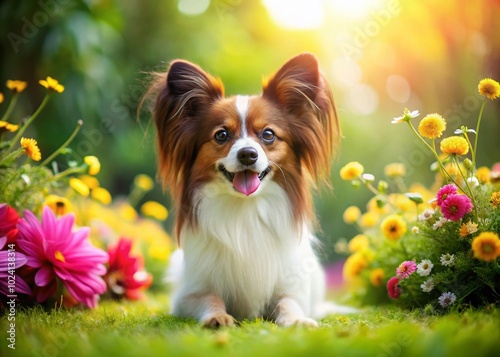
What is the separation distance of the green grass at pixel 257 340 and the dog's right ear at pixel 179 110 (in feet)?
3.40

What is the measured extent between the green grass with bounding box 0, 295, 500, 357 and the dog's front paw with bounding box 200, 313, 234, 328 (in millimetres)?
75

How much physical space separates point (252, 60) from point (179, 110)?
622 centimetres

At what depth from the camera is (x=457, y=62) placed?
5684 mm

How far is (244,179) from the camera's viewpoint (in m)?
2.79

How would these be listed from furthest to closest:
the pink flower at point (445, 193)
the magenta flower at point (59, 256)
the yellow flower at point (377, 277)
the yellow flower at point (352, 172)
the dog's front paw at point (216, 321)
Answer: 1. the yellow flower at point (377, 277)
2. the yellow flower at point (352, 172)
3. the magenta flower at point (59, 256)
4. the pink flower at point (445, 193)
5. the dog's front paw at point (216, 321)

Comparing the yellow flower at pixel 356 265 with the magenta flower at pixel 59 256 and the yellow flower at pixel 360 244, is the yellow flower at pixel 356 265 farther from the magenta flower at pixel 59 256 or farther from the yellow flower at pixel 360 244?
the magenta flower at pixel 59 256

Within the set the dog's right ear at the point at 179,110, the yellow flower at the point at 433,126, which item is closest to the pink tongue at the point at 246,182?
the dog's right ear at the point at 179,110

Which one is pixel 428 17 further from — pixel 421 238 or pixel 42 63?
pixel 42 63

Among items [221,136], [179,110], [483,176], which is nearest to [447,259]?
[483,176]

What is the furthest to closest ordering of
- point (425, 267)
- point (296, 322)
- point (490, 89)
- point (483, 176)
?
point (483, 176) < point (425, 267) < point (490, 89) < point (296, 322)

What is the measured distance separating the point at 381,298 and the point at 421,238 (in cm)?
75

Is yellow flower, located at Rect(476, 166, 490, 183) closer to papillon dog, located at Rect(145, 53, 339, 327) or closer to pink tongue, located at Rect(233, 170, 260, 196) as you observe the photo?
papillon dog, located at Rect(145, 53, 339, 327)

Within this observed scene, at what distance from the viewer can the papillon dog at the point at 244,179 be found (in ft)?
9.41

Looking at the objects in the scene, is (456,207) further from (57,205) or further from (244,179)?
(57,205)
